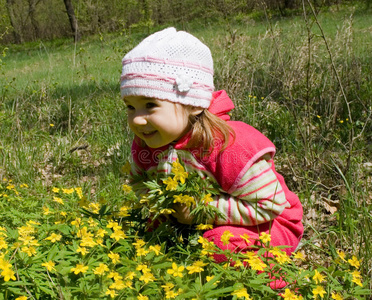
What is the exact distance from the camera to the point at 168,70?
1.89m

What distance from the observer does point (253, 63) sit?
14.1 feet

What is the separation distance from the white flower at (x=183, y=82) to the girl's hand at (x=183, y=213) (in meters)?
0.53

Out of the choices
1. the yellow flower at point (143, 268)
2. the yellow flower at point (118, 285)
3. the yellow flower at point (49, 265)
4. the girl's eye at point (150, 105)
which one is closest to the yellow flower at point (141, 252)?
the yellow flower at point (143, 268)

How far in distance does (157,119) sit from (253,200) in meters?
0.59

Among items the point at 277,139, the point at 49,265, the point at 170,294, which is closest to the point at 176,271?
the point at 170,294

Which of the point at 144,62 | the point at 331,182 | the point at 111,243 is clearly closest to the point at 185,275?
the point at 111,243

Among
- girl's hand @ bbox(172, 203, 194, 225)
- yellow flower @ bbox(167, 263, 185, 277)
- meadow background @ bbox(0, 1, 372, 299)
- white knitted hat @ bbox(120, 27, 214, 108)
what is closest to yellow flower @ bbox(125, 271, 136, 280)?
yellow flower @ bbox(167, 263, 185, 277)

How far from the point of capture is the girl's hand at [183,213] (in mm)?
1863

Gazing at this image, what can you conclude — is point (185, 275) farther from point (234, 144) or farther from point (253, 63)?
point (253, 63)

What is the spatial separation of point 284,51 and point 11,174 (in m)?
3.01

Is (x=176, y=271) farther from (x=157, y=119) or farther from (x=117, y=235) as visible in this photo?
(x=157, y=119)

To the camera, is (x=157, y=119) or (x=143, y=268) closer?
(x=143, y=268)

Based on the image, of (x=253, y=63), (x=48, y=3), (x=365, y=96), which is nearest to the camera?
(x=365, y=96)

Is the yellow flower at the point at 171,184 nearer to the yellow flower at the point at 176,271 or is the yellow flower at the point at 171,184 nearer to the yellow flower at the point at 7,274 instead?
the yellow flower at the point at 176,271
